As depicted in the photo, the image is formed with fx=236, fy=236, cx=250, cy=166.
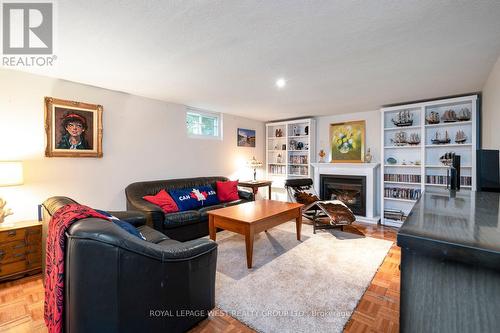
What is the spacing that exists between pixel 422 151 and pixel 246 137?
3.74 m

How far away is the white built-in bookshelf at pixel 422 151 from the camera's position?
4027 mm

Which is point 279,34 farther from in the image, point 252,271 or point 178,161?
point 178,161

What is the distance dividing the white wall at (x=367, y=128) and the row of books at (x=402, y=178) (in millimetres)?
474

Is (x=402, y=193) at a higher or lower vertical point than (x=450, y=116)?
lower

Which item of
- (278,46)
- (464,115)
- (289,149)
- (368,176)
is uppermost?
(278,46)

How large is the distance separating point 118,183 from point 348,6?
375 cm

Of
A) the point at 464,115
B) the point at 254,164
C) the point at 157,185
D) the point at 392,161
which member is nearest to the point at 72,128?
the point at 157,185

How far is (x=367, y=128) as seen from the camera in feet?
17.1

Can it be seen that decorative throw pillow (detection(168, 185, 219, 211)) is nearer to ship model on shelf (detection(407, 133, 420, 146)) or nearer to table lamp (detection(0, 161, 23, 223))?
table lamp (detection(0, 161, 23, 223))

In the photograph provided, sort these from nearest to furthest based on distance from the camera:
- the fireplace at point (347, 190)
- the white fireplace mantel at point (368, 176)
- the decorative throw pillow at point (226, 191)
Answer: the decorative throw pillow at point (226, 191) < the white fireplace mantel at point (368, 176) < the fireplace at point (347, 190)

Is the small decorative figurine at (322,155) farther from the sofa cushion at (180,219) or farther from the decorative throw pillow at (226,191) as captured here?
the sofa cushion at (180,219)

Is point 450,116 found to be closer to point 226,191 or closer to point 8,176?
point 226,191

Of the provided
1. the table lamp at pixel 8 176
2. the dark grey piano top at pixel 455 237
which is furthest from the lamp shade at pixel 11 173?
the dark grey piano top at pixel 455 237

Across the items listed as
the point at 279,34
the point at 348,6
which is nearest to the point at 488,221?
the point at 348,6
